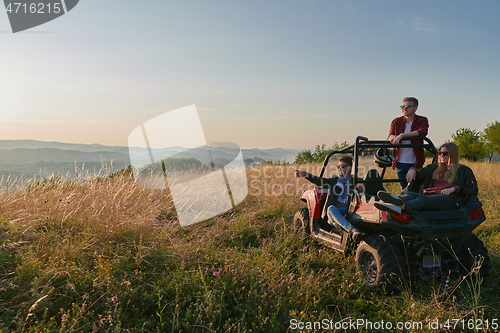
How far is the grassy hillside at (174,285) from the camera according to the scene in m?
3.57

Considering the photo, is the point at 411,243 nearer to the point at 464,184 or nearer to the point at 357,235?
the point at 357,235

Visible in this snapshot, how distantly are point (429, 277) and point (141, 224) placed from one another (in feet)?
13.0

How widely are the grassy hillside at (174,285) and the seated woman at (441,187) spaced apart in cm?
91

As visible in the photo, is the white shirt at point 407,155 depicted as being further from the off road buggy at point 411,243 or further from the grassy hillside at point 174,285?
the grassy hillside at point 174,285

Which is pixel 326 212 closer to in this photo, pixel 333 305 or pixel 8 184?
pixel 333 305

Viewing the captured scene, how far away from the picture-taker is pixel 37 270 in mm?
4258

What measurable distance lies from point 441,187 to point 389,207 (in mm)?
1270

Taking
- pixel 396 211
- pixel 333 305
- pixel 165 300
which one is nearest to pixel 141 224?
pixel 165 300

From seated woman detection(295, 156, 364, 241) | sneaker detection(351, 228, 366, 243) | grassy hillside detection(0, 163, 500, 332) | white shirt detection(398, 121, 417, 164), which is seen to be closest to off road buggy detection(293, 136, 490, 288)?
sneaker detection(351, 228, 366, 243)

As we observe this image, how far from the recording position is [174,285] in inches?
161

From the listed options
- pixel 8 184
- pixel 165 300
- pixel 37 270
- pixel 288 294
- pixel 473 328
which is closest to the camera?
pixel 473 328

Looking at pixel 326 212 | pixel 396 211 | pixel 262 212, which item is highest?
pixel 396 211

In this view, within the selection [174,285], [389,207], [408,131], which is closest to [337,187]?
[408,131]

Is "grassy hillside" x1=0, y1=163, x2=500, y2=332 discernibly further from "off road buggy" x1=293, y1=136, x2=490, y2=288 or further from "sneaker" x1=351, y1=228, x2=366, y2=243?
"sneaker" x1=351, y1=228, x2=366, y2=243
